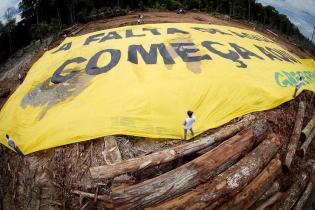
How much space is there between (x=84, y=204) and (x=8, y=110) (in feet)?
16.0

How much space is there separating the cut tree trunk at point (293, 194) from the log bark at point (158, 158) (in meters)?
1.84

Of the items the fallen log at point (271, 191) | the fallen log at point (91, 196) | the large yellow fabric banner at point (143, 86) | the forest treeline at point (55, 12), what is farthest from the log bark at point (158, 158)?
the forest treeline at point (55, 12)

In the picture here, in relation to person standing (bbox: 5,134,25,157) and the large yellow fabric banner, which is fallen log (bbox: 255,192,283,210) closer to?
the large yellow fabric banner

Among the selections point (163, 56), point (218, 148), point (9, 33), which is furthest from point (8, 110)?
point (9, 33)

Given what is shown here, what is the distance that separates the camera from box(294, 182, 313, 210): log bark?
7.47 metres

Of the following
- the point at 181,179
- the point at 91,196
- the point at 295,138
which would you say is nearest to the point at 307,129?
the point at 295,138

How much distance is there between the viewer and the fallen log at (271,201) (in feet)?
23.6

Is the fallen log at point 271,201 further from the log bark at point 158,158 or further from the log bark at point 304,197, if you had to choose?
the log bark at point 158,158

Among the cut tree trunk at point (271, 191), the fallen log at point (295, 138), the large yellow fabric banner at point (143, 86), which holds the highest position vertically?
the large yellow fabric banner at point (143, 86)

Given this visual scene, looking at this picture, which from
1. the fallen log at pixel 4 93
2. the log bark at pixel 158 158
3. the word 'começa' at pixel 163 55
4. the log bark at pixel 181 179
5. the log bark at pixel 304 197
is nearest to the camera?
the log bark at pixel 181 179

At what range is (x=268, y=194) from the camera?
7410 millimetres

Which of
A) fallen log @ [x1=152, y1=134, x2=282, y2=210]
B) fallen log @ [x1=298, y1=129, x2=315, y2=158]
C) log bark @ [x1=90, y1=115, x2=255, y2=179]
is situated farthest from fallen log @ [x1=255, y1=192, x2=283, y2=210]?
log bark @ [x1=90, y1=115, x2=255, y2=179]

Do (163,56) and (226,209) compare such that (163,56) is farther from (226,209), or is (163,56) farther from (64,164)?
(226,209)

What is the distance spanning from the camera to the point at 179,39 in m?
12.1
